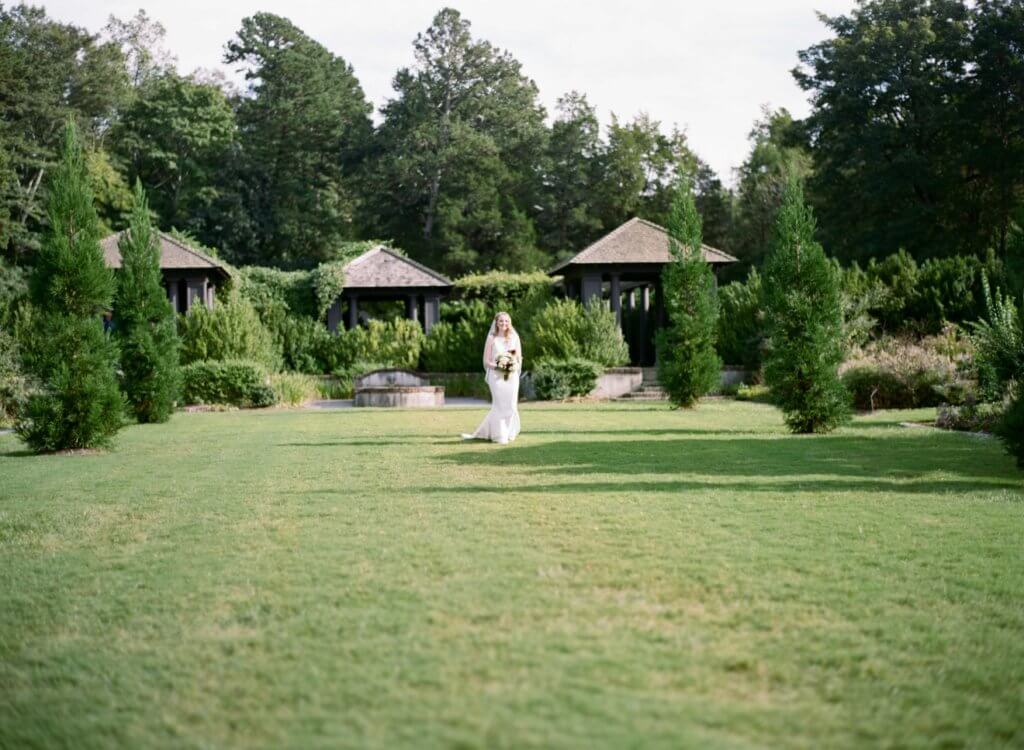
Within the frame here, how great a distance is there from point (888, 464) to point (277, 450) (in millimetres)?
7828

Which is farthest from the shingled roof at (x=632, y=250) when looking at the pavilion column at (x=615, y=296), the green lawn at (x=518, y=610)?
the green lawn at (x=518, y=610)

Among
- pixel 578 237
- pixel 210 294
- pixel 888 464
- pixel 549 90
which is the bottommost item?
pixel 888 464

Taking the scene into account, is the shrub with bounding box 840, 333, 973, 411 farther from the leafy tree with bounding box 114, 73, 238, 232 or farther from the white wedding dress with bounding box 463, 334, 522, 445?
the leafy tree with bounding box 114, 73, 238, 232

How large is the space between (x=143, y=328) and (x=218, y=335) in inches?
313

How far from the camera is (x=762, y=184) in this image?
48.8m

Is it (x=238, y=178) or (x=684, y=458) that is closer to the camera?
(x=684, y=458)

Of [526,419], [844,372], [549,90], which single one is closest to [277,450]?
[526,419]

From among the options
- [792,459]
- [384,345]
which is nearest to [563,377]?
[384,345]

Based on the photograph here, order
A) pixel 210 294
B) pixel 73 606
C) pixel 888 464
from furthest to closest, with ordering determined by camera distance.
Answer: pixel 210 294 < pixel 888 464 < pixel 73 606

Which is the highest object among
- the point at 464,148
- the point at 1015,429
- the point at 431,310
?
the point at 464,148

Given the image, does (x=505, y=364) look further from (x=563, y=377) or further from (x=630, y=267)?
(x=630, y=267)

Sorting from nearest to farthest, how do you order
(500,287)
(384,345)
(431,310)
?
(384,345) < (500,287) < (431,310)

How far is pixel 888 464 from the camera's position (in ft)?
34.1

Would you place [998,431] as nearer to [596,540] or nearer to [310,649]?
[596,540]
